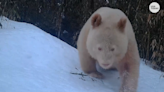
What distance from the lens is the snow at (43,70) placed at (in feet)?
9.54

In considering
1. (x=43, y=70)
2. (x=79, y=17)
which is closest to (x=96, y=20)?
(x=43, y=70)

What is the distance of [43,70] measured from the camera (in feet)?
11.1

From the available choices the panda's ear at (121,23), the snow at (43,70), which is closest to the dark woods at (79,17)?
the snow at (43,70)

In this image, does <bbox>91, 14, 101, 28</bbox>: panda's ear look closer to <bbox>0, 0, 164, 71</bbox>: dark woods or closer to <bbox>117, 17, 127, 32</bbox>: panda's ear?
<bbox>117, 17, 127, 32</bbox>: panda's ear

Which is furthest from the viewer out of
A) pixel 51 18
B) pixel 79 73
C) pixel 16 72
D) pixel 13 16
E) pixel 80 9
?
pixel 51 18

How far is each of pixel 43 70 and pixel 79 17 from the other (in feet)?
13.4

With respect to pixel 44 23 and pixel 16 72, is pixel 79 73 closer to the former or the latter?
pixel 16 72

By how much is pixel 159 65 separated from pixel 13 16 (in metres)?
3.63

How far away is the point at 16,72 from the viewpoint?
306 centimetres

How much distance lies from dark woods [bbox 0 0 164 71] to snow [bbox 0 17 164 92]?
3.13 feet

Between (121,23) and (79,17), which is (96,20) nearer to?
(121,23)

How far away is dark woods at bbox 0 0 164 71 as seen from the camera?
5602 mm

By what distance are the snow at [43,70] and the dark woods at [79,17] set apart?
954 millimetres

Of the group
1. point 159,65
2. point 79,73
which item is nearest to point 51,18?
point 159,65
